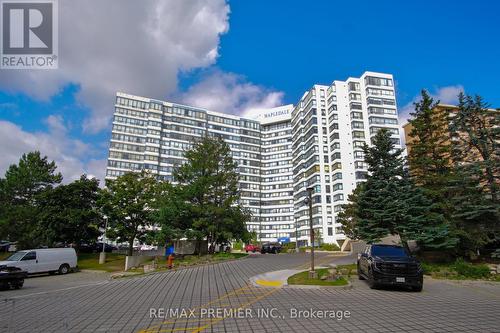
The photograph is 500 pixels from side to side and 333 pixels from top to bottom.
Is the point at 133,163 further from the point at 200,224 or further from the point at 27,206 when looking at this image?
the point at 200,224

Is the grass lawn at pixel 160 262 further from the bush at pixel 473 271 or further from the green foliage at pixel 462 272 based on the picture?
the bush at pixel 473 271

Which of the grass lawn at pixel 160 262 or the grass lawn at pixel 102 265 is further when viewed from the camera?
the grass lawn at pixel 102 265

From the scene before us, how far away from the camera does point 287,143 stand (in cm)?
11475

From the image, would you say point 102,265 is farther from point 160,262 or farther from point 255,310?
point 255,310

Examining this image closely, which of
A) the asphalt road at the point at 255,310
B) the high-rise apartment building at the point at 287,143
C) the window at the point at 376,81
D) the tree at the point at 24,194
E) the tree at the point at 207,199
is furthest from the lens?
the window at the point at 376,81

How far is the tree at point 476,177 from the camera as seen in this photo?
1975 cm

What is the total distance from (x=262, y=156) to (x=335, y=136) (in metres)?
35.3

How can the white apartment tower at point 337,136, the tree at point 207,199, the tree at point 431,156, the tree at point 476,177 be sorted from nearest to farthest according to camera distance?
the tree at point 476,177, the tree at point 431,156, the tree at point 207,199, the white apartment tower at point 337,136

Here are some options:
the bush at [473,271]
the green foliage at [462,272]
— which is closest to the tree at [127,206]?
the green foliage at [462,272]

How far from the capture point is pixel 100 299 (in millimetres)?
11727

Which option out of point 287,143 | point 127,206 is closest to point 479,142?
point 127,206

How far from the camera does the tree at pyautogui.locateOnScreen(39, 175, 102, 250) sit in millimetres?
35469

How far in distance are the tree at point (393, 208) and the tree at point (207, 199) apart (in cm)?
1488

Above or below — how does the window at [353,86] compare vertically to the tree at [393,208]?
above
